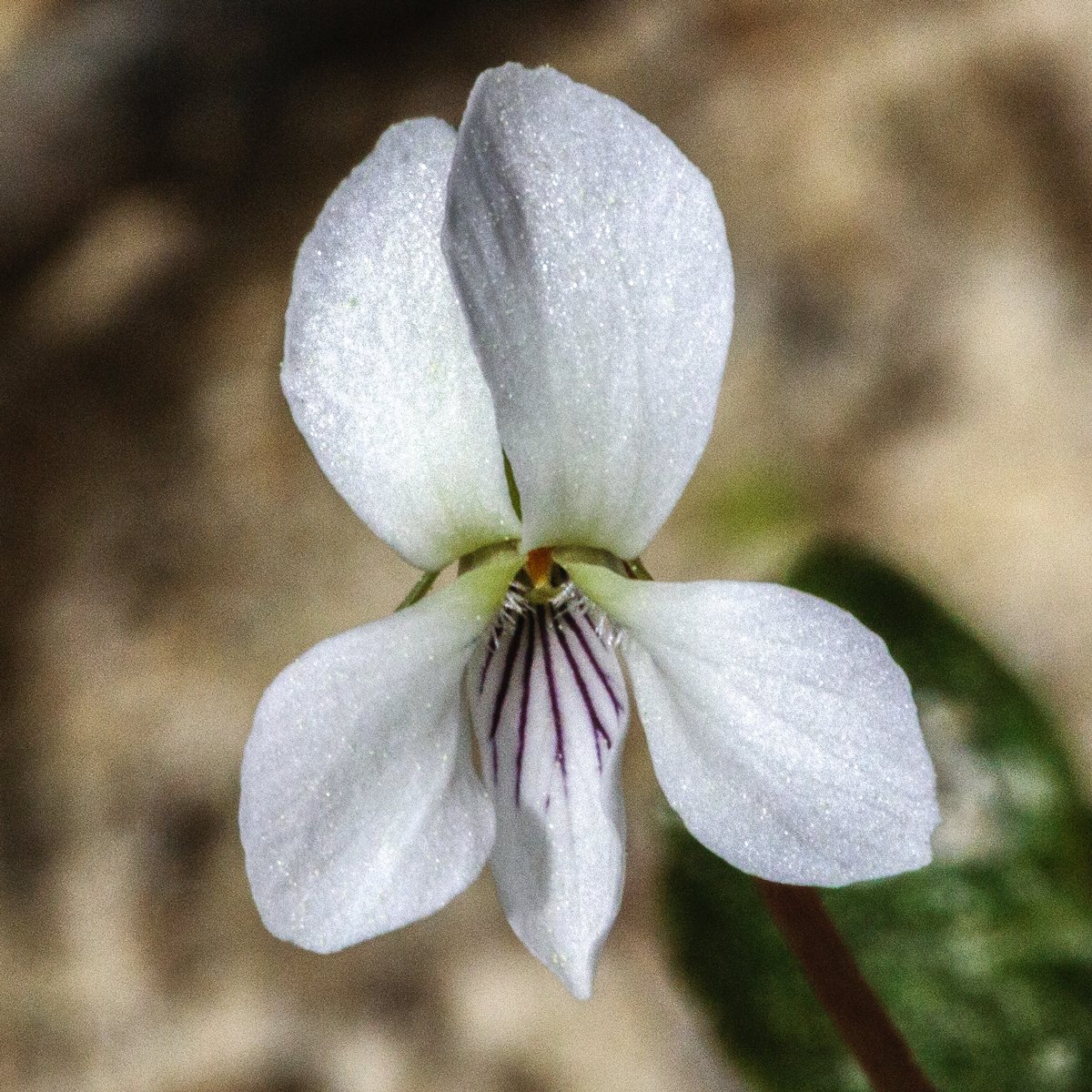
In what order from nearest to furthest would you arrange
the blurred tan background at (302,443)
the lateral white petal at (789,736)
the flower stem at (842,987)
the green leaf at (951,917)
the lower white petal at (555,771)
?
the lateral white petal at (789,736), the lower white petal at (555,771), the flower stem at (842,987), the green leaf at (951,917), the blurred tan background at (302,443)

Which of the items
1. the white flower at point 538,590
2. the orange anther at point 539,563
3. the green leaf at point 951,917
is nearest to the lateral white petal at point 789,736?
the white flower at point 538,590

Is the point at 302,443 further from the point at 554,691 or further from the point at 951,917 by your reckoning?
the point at 554,691

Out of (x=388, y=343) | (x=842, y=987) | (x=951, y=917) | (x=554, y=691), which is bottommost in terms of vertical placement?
(x=951, y=917)

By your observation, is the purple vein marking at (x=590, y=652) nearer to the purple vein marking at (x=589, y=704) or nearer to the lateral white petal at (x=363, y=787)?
the purple vein marking at (x=589, y=704)

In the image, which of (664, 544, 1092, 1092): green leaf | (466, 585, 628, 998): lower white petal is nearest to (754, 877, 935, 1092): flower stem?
(466, 585, 628, 998): lower white petal

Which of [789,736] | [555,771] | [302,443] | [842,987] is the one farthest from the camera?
[302,443]

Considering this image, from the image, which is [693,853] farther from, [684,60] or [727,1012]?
[684,60]

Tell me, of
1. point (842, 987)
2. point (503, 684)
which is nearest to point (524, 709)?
point (503, 684)
